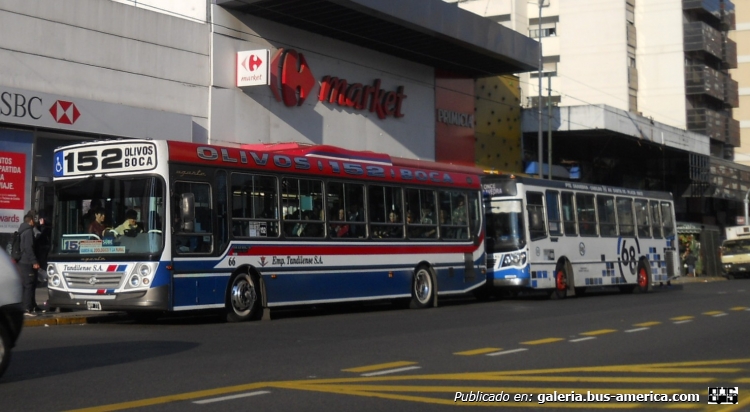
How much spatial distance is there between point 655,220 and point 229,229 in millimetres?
17619

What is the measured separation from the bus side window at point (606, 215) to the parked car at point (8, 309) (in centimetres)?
1976

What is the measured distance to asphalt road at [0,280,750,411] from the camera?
8.18 meters

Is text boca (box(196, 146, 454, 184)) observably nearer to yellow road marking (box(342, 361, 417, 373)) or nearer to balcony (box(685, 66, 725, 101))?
yellow road marking (box(342, 361, 417, 373))

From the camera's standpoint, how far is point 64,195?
15555 mm

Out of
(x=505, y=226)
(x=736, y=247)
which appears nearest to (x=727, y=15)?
(x=736, y=247)

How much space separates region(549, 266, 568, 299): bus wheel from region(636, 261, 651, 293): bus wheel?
Result: 4.80 m

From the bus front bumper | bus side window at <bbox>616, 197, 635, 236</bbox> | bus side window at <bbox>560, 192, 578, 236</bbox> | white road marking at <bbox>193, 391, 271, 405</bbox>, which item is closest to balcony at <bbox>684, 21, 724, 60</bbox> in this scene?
bus side window at <bbox>616, 197, 635, 236</bbox>

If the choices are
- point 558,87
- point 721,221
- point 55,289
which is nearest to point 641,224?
point 55,289

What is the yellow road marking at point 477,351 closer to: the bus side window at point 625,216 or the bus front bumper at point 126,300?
the bus front bumper at point 126,300

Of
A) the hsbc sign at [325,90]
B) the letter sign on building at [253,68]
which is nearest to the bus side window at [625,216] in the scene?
the hsbc sign at [325,90]

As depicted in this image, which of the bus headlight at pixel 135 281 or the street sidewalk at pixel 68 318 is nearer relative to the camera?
the bus headlight at pixel 135 281

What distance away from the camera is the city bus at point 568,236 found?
2331cm

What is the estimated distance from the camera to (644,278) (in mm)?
28812

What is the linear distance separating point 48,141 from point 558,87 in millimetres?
43748
